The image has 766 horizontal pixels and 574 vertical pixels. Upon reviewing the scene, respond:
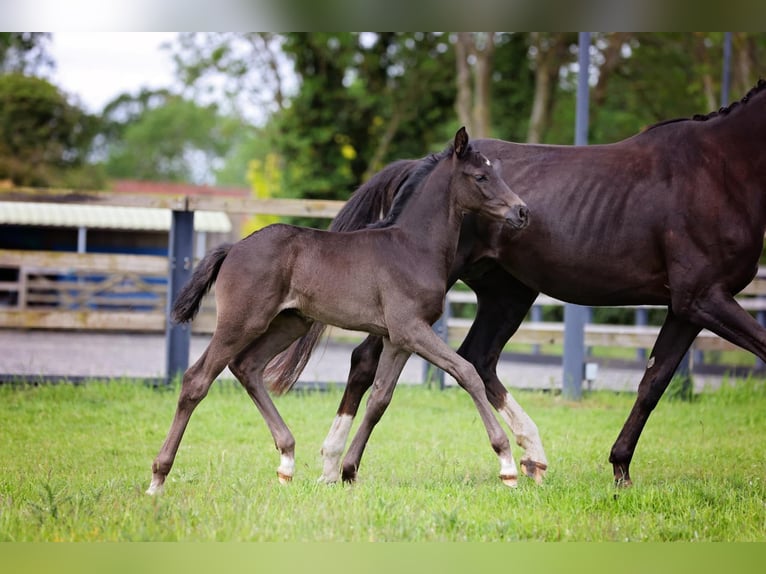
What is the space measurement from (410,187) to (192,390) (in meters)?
1.86

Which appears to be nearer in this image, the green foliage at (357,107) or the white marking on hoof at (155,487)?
the white marking on hoof at (155,487)

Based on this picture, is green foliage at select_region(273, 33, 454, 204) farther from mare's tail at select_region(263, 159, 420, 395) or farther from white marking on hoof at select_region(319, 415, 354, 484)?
white marking on hoof at select_region(319, 415, 354, 484)

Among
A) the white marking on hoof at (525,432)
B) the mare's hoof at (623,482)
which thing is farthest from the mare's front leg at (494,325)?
the mare's hoof at (623,482)

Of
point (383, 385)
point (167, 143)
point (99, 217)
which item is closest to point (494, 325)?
point (383, 385)

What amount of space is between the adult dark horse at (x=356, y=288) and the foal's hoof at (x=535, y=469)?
654 millimetres

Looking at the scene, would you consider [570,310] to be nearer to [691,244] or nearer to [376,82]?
[691,244]

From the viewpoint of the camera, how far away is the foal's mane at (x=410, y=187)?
6.26 meters

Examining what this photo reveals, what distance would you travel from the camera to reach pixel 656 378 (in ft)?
21.9

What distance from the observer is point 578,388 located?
11.2 metres

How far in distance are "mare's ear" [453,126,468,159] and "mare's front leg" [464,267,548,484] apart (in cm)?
116

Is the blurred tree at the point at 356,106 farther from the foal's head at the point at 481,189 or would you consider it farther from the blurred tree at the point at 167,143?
the blurred tree at the point at 167,143

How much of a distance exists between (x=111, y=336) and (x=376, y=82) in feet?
35.4
